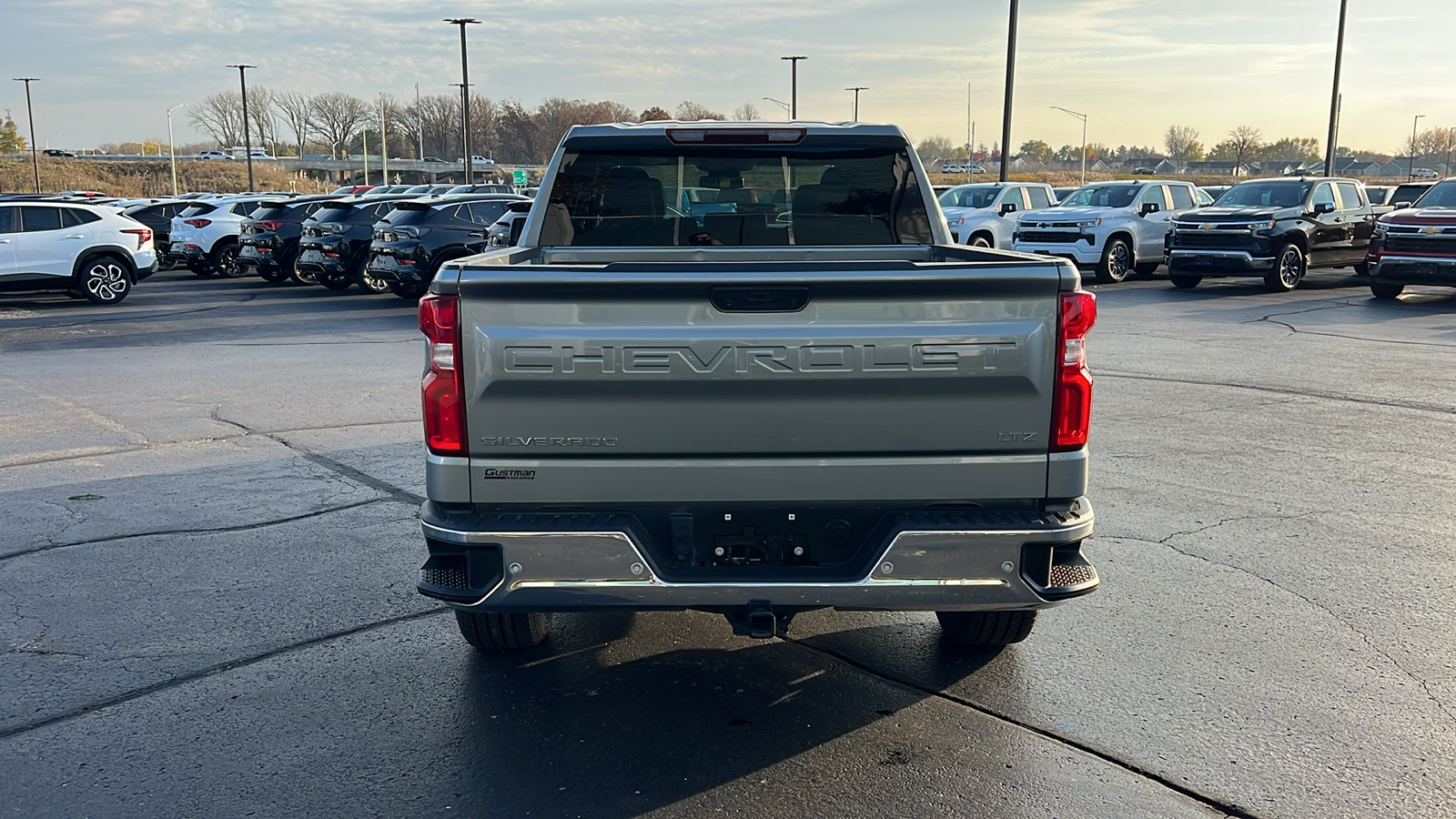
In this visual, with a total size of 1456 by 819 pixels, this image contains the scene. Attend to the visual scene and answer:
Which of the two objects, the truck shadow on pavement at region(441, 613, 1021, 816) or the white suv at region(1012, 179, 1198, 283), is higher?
the white suv at region(1012, 179, 1198, 283)

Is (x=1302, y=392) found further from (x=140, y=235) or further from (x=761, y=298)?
(x=140, y=235)

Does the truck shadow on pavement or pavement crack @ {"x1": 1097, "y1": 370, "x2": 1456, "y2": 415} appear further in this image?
pavement crack @ {"x1": 1097, "y1": 370, "x2": 1456, "y2": 415}

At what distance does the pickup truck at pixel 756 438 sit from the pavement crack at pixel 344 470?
139 inches

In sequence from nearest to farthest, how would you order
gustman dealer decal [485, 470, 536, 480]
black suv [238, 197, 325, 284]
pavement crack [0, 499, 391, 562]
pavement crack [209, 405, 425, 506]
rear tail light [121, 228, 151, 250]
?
gustman dealer decal [485, 470, 536, 480] → pavement crack [0, 499, 391, 562] → pavement crack [209, 405, 425, 506] → rear tail light [121, 228, 151, 250] → black suv [238, 197, 325, 284]

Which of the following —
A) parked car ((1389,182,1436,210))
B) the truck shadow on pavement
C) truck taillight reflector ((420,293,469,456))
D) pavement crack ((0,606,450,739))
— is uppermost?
parked car ((1389,182,1436,210))

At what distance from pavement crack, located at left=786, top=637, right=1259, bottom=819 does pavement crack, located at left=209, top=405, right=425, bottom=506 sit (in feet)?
10.5

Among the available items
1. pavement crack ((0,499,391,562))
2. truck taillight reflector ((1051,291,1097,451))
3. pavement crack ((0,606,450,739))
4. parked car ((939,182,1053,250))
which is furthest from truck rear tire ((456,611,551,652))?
parked car ((939,182,1053,250))

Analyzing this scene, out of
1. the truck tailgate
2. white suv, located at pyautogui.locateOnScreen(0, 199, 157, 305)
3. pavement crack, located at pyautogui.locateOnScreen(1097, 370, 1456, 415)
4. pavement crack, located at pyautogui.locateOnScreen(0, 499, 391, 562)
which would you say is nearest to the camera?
the truck tailgate

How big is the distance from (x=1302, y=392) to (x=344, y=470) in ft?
27.9

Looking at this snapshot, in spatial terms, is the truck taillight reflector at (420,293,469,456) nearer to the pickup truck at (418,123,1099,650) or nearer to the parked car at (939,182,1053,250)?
the pickup truck at (418,123,1099,650)

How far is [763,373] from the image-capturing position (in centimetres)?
340

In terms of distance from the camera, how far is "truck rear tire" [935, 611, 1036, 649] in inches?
172

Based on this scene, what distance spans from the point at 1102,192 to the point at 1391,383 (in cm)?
1319

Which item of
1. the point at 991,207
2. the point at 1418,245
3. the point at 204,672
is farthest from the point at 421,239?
the point at 1418,245
